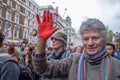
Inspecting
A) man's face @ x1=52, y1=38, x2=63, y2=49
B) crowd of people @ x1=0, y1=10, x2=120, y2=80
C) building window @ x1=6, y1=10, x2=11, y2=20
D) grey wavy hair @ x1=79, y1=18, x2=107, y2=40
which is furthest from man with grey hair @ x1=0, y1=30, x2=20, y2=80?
building window @ x1=6, y1=10, x2=11, y2=20

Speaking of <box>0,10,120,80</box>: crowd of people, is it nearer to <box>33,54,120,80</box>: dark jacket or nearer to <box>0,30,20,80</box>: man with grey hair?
<box>33,54,120,80</box>: dark jacket

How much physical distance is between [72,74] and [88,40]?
369mm

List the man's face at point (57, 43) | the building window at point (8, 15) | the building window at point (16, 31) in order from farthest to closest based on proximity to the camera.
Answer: the building window at point (16, 31)
the building window at point (8, 15)
the man's face at point (57, 43)

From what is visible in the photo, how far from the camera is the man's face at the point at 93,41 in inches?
84.8

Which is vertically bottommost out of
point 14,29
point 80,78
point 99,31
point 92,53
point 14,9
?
point 80,78

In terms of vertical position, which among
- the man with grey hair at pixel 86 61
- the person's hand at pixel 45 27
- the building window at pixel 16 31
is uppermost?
the building window at pixel 16 31

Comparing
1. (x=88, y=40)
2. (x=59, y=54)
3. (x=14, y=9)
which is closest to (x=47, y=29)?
(x=88, y=40)

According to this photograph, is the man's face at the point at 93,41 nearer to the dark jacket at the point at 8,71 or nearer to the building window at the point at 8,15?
the dark jacket at the point at 8,71

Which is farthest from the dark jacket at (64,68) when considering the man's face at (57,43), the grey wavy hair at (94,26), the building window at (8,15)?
the building window at (8,15)

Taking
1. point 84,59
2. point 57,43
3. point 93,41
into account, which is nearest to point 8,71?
point 84,59

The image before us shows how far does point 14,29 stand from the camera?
130 feet

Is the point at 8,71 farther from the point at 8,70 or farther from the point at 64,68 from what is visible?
the point at 64,68

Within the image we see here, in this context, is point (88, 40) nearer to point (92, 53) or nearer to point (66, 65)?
point (92, 53)

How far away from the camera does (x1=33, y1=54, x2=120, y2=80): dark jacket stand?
2.09 meters
